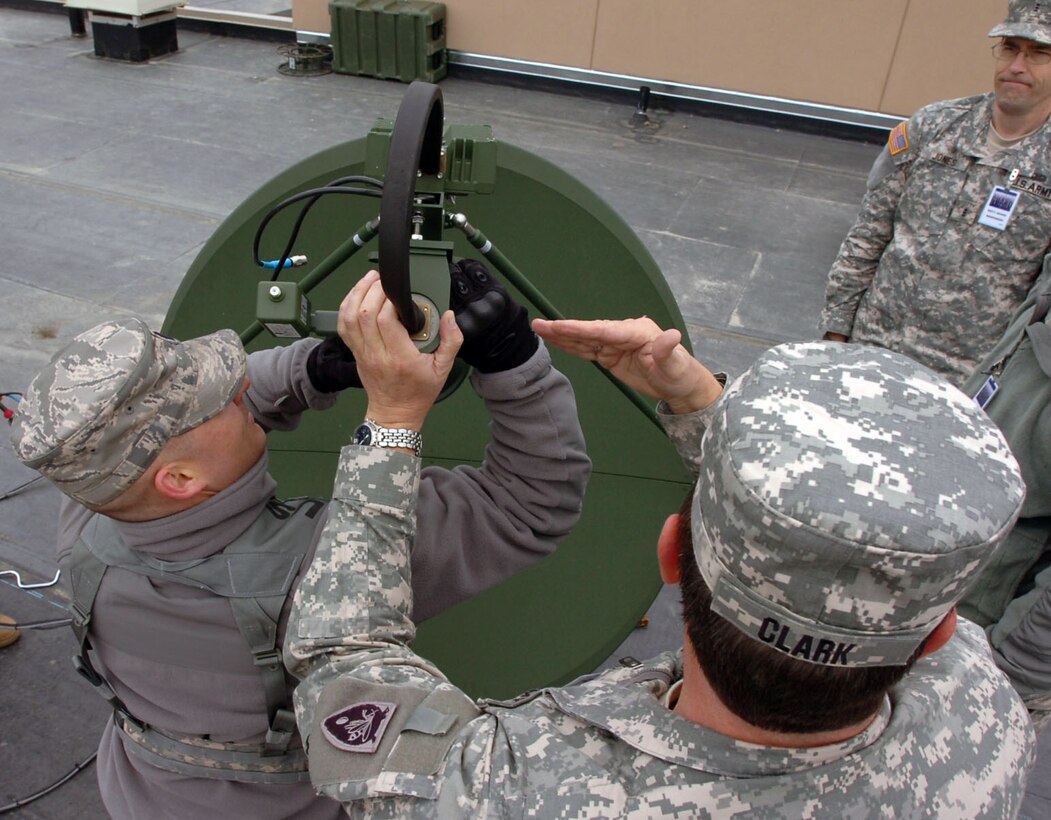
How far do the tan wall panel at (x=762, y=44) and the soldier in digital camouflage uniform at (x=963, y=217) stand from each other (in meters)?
5.68

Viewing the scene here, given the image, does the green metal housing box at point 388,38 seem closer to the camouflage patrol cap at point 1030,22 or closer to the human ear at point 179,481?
the camouflage patrol cap at point 1030,22

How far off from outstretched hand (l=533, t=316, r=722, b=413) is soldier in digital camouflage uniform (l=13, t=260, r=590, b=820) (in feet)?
0.26

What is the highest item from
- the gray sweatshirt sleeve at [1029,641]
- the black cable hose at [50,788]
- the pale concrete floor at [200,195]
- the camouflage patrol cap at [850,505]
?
the camouflage patrol cap at [850,505]

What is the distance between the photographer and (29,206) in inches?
239

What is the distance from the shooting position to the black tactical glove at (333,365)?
63.8 inches

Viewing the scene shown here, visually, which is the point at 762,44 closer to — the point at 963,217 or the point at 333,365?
the point at 963,217

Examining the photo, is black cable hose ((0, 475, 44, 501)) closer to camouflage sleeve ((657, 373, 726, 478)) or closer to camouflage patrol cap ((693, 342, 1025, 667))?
camouflage sleeve ((657, 373, 726, 478))

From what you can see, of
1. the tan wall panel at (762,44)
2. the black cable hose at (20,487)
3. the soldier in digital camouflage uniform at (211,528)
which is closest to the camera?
the soldier in digital camouflage uniform at (211,528)

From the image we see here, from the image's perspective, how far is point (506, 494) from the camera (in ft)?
5.03

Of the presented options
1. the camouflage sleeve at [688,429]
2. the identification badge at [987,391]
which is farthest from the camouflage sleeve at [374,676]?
the identification badge at [987,391]

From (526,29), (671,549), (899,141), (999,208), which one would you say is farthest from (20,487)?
(526,29)

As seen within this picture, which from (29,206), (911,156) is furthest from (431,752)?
(29,206)

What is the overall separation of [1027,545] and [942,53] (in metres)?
7.32

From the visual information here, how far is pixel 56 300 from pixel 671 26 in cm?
643
